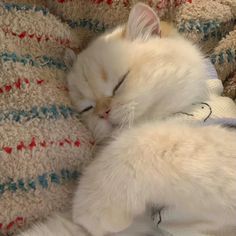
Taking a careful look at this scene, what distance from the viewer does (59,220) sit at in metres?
0.94

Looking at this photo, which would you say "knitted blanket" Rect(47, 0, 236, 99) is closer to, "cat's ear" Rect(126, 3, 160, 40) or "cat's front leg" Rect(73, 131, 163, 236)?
"cat's ear" Rect(126, 3, 160, 40)

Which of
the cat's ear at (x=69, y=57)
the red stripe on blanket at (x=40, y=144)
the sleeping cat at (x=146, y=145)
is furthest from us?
the cat's ear at (x=69, y=57)

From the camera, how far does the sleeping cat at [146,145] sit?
80 centimetres

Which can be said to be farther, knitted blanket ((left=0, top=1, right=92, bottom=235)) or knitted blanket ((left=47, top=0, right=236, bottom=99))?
knitted blanket ((left=47, top=0, right=236, bottom=99))

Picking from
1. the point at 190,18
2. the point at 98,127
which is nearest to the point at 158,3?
the point at 190,18

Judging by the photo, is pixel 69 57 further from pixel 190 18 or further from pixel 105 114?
pixel 190 18

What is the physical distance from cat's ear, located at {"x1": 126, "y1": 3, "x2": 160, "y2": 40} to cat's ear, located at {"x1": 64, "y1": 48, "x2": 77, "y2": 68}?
0.16 metres

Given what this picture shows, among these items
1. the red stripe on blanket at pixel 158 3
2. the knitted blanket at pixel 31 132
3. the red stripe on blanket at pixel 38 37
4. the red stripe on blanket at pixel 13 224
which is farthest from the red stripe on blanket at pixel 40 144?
the red stripe on blanket at pixel 158 3

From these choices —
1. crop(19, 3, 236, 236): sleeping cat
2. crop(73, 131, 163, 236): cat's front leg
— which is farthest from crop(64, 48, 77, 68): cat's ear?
crop(73, 131, 163, 236): cat's front leg

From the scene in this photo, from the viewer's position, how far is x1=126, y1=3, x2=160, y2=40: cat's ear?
988 millimetres

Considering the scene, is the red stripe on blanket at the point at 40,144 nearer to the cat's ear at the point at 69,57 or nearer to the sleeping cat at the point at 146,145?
the sleeping cat at the point at 146,145

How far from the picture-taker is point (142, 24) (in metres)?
1.00

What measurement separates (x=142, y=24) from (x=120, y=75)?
0.15 m

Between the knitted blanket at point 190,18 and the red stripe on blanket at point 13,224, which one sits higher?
the knitted blanket at point 190,18
